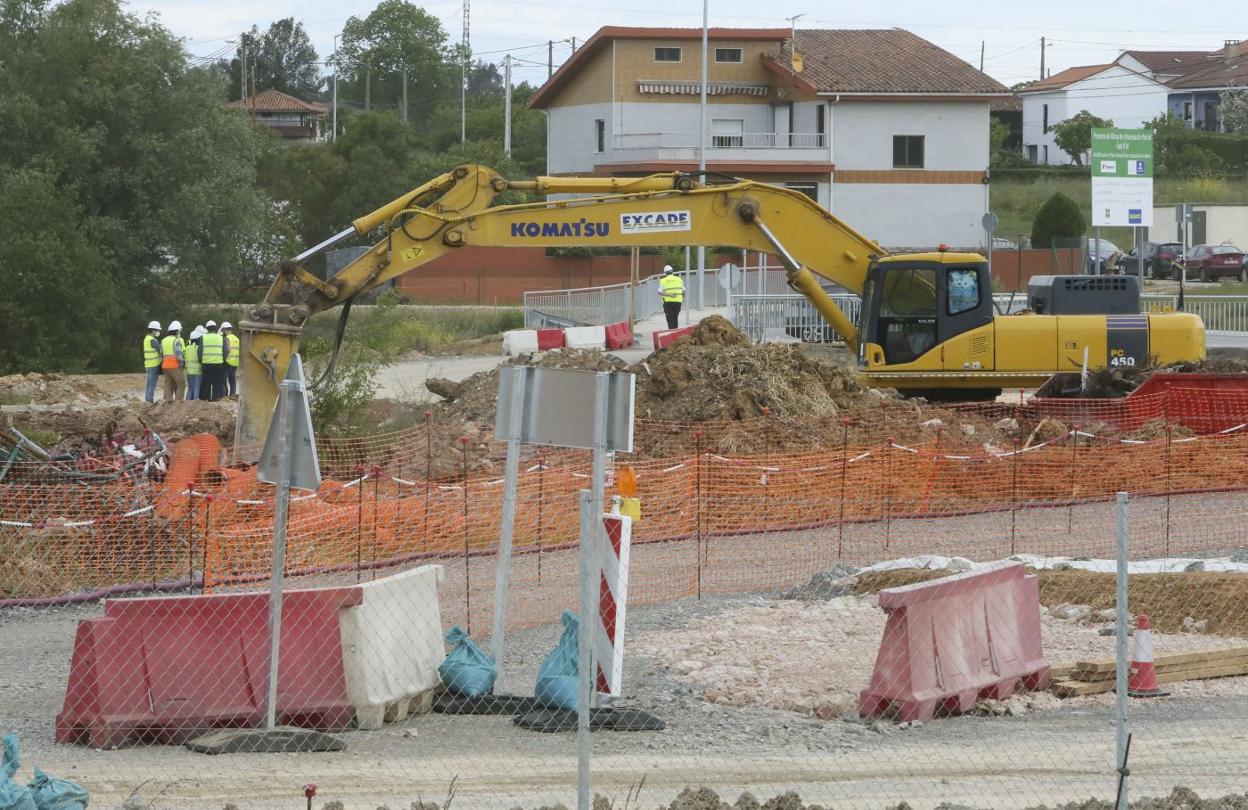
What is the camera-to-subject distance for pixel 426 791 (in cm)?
847

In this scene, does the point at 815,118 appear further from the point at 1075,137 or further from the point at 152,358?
the point at 152,358

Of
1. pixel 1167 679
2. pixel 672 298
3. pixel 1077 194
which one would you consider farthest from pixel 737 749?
pixel 1077 194

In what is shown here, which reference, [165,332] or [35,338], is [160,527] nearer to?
[35,338]

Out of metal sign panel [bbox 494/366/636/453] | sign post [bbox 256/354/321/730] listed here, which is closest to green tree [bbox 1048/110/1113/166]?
metal sign panel [bbox 494/366/636/453]

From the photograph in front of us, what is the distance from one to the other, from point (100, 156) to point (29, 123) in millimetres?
1980

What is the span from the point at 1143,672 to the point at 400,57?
366ft

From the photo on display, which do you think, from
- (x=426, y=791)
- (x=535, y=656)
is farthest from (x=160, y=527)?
(x=426, y=791)

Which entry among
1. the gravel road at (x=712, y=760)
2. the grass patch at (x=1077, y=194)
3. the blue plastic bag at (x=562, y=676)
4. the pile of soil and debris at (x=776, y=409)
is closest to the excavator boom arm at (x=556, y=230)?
the pile of soil and debris at (x=776, y=409)

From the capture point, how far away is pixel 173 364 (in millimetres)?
30641

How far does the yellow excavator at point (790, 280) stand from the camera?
59.6ft

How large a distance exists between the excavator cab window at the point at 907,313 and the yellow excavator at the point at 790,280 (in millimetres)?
19

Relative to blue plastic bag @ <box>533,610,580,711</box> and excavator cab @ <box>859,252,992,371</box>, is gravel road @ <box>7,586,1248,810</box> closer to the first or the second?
blue plastic bag @ <box>533,610,580,711</box>

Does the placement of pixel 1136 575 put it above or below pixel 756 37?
below

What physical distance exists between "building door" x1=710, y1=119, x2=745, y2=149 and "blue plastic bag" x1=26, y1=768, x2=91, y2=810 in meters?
57.9
